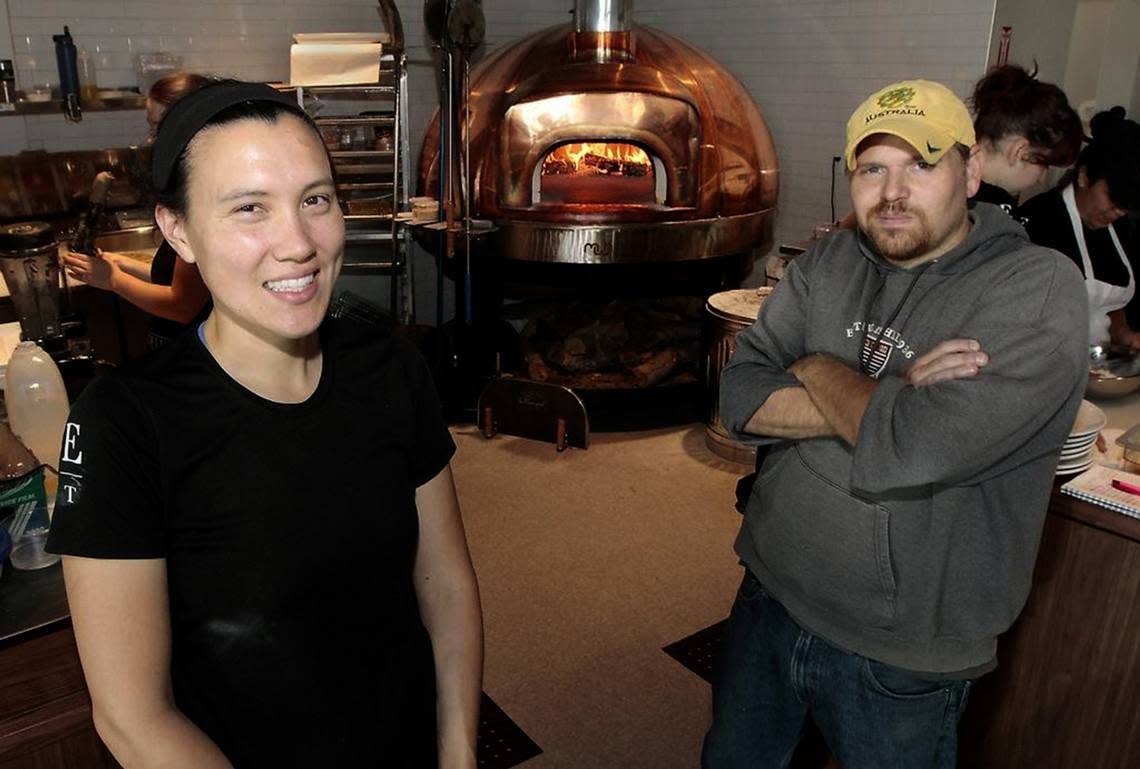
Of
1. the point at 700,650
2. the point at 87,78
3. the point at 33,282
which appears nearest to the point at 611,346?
the point at 700,650

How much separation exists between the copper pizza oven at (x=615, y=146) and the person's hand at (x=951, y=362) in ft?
9.91

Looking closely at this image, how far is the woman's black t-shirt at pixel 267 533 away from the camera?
1.08 m

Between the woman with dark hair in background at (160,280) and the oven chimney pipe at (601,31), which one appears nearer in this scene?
the woman with dark hair in background at (160,280)

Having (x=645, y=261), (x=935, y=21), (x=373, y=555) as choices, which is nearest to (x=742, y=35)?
(x=935, y=21)

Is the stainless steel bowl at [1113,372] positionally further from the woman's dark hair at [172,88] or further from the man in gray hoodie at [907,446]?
the woman's dark hair at [172,88]

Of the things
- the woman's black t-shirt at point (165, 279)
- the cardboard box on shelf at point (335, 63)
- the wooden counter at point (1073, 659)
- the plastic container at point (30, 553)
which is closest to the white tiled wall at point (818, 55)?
the cardboard box on shelf at point (335, 63)

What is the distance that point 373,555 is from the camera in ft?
4.13

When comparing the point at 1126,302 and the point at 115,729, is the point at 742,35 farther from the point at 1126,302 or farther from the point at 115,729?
the point at 115,729

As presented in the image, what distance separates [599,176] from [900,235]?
354 cm

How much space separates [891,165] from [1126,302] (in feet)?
5.57

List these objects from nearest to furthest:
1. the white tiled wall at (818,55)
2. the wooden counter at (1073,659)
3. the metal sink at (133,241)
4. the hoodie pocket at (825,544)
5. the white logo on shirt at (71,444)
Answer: the white logo on shirt at (71,444), the hoodie pocket at (825,544), the wooden counter at (1073,659), the white tiled wall at (818,55), the metal sink at (133,241)

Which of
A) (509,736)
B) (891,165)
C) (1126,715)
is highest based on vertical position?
(891,165)

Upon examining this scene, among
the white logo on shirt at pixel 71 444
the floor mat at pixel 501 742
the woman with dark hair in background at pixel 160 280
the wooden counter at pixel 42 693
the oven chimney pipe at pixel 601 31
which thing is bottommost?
the floor mat at pixel 501 742

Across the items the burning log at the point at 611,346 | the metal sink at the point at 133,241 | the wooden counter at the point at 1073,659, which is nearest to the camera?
the wooden counter at the point at 1073,659
